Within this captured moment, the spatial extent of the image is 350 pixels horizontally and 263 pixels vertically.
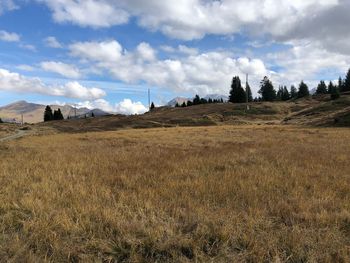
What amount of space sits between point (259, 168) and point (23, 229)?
29.6 feet

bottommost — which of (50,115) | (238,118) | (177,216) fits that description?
(177,216)

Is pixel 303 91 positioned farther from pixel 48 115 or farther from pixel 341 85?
pixel 48 115

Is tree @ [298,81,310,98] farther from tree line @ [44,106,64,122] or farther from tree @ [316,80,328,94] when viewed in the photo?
tree line @ [44,106,64,122]

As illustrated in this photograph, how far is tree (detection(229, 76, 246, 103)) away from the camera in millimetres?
141375

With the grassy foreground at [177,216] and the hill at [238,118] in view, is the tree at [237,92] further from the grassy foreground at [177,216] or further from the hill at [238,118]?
the grassy foreground at [177,216]

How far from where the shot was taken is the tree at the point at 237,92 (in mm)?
141375

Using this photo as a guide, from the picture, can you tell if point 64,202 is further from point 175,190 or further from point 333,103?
point 333,103

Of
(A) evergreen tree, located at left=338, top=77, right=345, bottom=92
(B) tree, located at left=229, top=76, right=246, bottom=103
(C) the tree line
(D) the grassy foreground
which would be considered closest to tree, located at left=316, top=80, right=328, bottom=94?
(A) evergreen tree, located at left=338, top=77, right=345, bottom=92

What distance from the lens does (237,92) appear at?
142625mm

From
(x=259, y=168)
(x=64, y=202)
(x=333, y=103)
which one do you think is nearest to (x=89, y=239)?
(x=64, y=202)

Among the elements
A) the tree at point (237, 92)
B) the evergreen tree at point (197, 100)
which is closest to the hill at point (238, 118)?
the tree at point (237, 92)

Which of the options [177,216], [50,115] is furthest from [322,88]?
[177,216]

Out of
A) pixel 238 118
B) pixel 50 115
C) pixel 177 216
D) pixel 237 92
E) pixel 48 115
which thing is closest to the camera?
pixel 177 216

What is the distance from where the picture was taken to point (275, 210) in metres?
7.93
